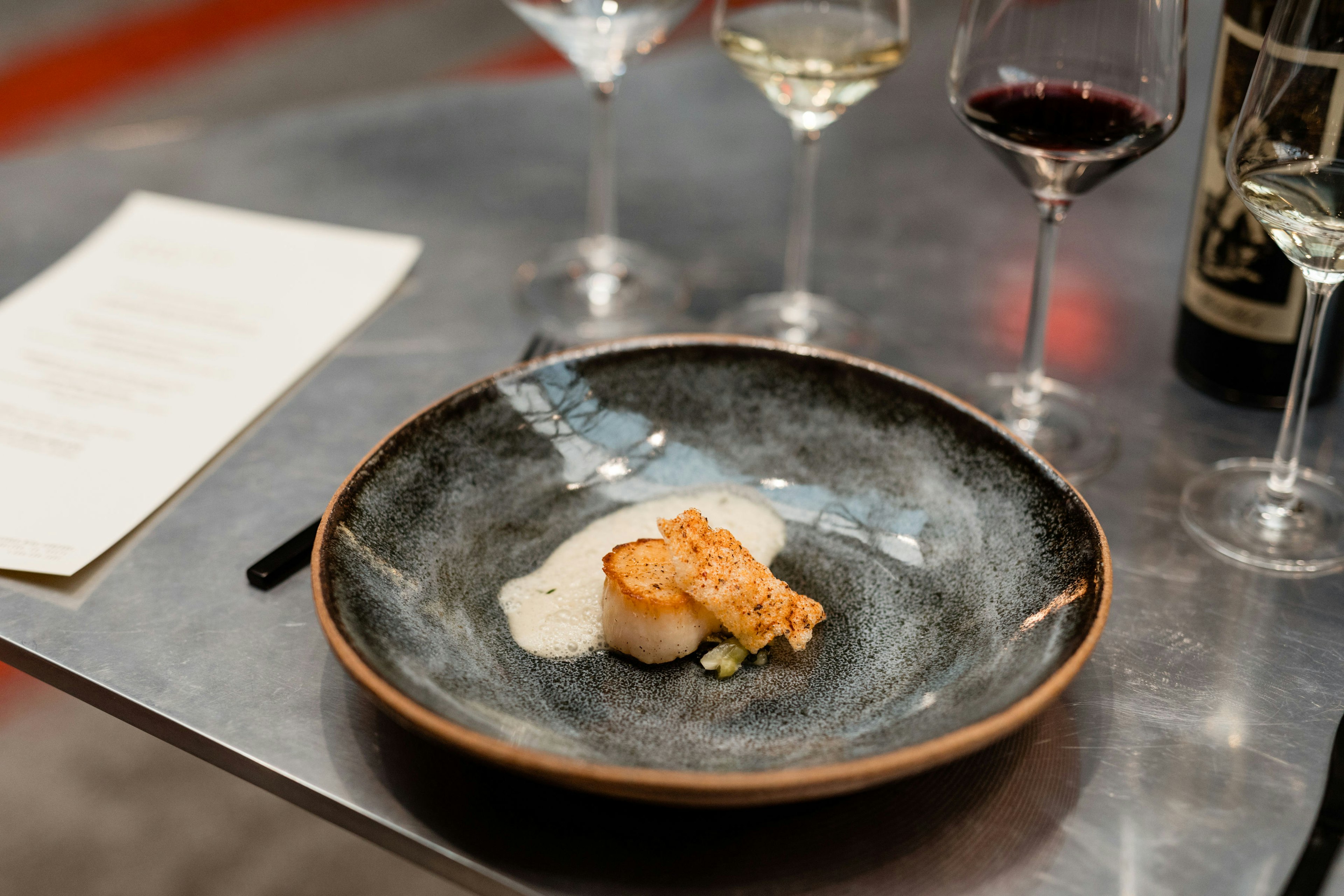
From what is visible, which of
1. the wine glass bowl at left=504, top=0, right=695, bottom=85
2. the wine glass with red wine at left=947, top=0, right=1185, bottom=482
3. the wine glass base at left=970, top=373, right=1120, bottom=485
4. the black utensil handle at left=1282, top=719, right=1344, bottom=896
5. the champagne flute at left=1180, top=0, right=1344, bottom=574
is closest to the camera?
the black utensil handle at left=1282, top=719, right=1344, bottom=896

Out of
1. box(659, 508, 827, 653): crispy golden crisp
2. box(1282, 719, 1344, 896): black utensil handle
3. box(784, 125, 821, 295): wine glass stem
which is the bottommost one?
box(1282, 719, 1344, 896): black utensil handle

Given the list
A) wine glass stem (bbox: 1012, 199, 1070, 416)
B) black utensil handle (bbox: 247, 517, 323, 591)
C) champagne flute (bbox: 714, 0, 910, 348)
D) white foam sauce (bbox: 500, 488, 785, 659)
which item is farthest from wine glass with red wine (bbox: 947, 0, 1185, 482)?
black utensil handle (bbox: 247, 517, 323, 591)

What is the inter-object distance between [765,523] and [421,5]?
3381mm

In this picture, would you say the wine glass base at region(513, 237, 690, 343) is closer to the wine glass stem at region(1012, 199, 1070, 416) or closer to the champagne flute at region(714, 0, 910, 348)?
the champagne flute at region(714, 0, 910, 348)

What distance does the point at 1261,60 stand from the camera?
688 mm

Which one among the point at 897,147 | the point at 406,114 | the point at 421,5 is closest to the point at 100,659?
the point at 406,114

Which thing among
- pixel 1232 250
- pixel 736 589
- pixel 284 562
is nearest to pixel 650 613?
pixel 736 589

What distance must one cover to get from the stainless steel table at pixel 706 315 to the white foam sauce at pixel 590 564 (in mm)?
95

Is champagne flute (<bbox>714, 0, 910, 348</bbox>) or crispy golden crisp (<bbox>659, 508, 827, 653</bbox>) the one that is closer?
crispy golden crisp (<bbox>659, 508, 827, 653</bbox>)

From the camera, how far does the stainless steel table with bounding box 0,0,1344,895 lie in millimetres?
588

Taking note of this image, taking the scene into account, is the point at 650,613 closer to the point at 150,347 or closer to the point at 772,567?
the point at 772,567

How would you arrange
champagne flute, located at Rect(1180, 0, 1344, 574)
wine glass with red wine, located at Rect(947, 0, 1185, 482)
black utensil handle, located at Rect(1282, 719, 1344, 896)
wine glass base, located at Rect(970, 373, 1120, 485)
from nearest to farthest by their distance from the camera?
1. black utensil handle, located at Rect(1282, 719, 1344, 896)
2. champagne flute, located at Rect(1180, 0, 1344, 574)
3. wine glass with red wine, located at Rect(947, 0, 1185, 482)
4. wine glass base, located at Rect(970, 373, 1120, 485)

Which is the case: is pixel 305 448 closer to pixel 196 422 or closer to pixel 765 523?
pixel 196 422

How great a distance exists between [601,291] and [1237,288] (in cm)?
55
